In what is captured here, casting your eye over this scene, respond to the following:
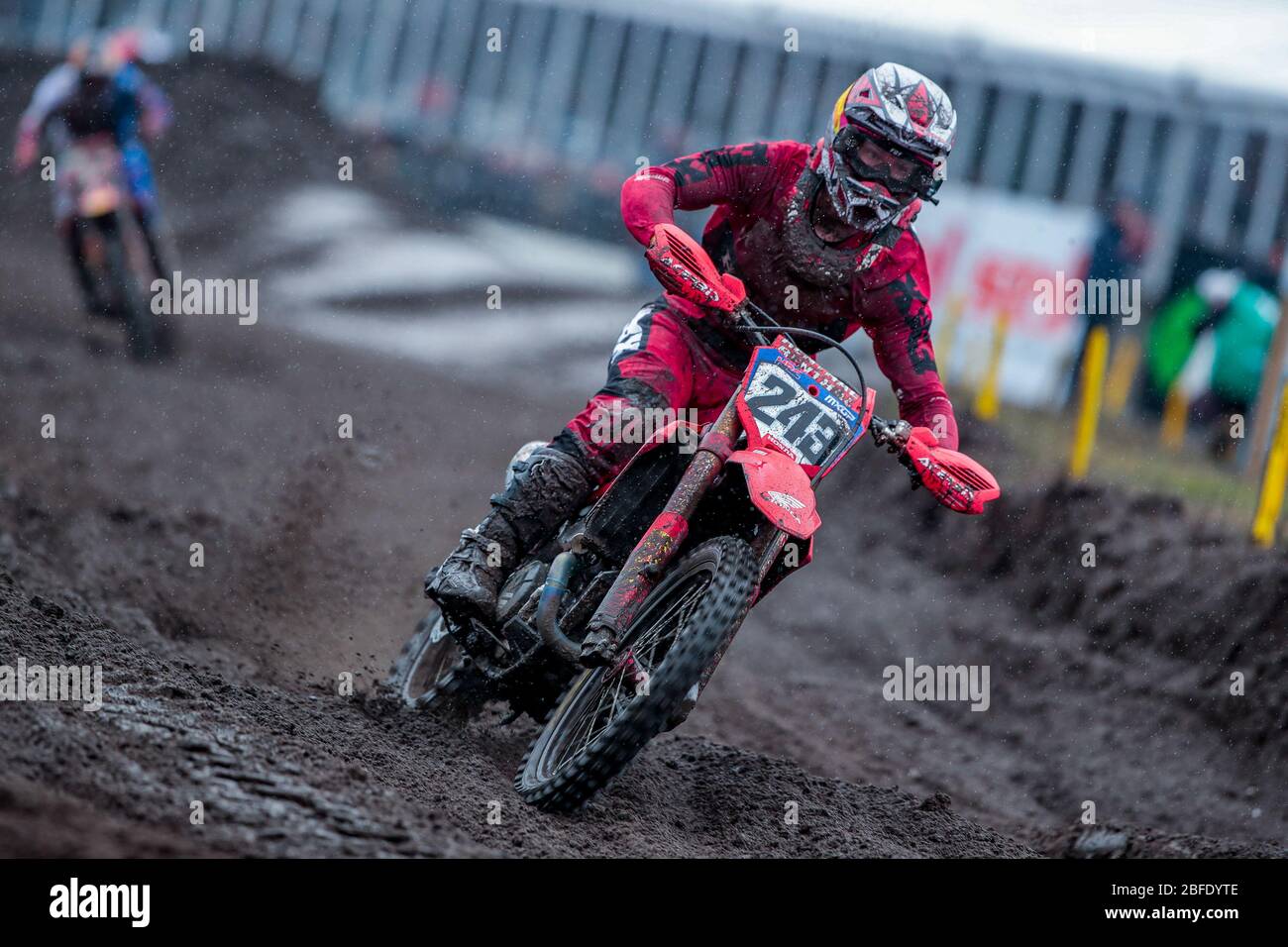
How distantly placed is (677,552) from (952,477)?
945 millimetres

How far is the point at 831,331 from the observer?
18.5 ft

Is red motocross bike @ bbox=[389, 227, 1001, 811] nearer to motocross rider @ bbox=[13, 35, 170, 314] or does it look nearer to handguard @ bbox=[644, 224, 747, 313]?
handguard @ bbox=[644, 224, 747, 313]

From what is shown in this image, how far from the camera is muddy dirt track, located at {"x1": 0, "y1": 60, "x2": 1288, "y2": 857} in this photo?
4.19 metres

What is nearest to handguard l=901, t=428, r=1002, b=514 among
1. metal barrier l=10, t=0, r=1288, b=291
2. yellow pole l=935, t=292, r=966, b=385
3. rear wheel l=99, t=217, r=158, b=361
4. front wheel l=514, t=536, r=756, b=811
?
front wheel l=514, t=536, r=756, b=811

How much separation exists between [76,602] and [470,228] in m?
13.9

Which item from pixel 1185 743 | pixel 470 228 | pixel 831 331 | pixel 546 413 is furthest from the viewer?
pixel 470 228

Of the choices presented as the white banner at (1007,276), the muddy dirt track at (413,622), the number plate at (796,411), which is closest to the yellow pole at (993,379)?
the white banner at (1007,276)

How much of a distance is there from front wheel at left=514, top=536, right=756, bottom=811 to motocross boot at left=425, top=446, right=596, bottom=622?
52cm

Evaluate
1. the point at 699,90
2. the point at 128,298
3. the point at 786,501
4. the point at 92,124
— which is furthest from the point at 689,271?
the point at 699,90

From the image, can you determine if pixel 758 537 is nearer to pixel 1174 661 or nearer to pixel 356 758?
pixel 356 758

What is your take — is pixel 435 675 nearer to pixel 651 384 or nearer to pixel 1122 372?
pixel 651 384

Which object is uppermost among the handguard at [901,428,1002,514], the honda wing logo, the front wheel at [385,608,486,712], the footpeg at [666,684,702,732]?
the handguard at [901,428,1002,514]
